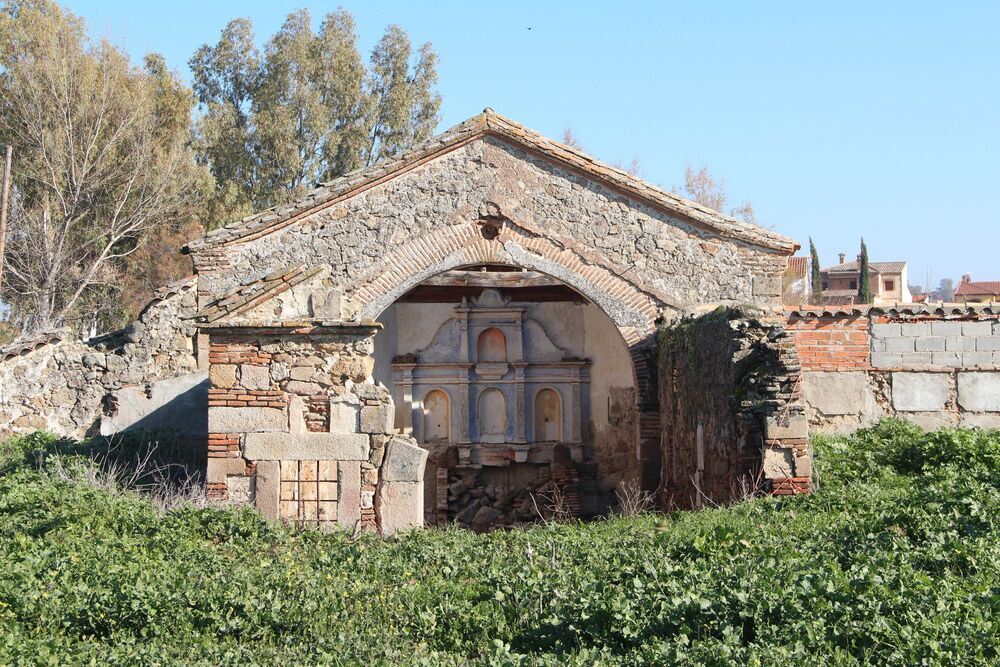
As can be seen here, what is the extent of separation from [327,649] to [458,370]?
618 inches

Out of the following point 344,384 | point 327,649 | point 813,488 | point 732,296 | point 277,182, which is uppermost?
point 277,182

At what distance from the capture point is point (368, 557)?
8.66 metres

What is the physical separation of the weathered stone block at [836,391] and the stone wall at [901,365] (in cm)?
1

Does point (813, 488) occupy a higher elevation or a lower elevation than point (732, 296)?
lower

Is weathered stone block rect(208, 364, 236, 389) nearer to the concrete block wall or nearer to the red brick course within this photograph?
the red brick course

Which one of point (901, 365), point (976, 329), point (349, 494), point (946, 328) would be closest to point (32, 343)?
point (349, 494)

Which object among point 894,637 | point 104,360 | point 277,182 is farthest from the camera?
point 277,182

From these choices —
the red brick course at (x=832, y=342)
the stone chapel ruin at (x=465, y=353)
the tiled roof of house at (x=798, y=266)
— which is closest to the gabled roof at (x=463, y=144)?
the stone chapel ruin at (x=465, y=353)

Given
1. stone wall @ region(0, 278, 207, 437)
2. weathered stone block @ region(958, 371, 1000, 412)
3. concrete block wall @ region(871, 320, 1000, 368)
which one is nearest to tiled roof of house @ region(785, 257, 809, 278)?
stone wall @ region(0, 278, 207, 437)

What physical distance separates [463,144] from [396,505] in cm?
Answer: 670

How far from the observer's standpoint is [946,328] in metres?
13.0

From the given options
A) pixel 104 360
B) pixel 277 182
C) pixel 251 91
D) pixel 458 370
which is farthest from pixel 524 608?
pixel 251 91

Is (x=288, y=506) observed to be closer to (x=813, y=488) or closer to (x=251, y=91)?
(x=813, y=488)

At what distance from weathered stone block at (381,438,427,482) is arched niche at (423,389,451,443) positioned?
36.3 ft
